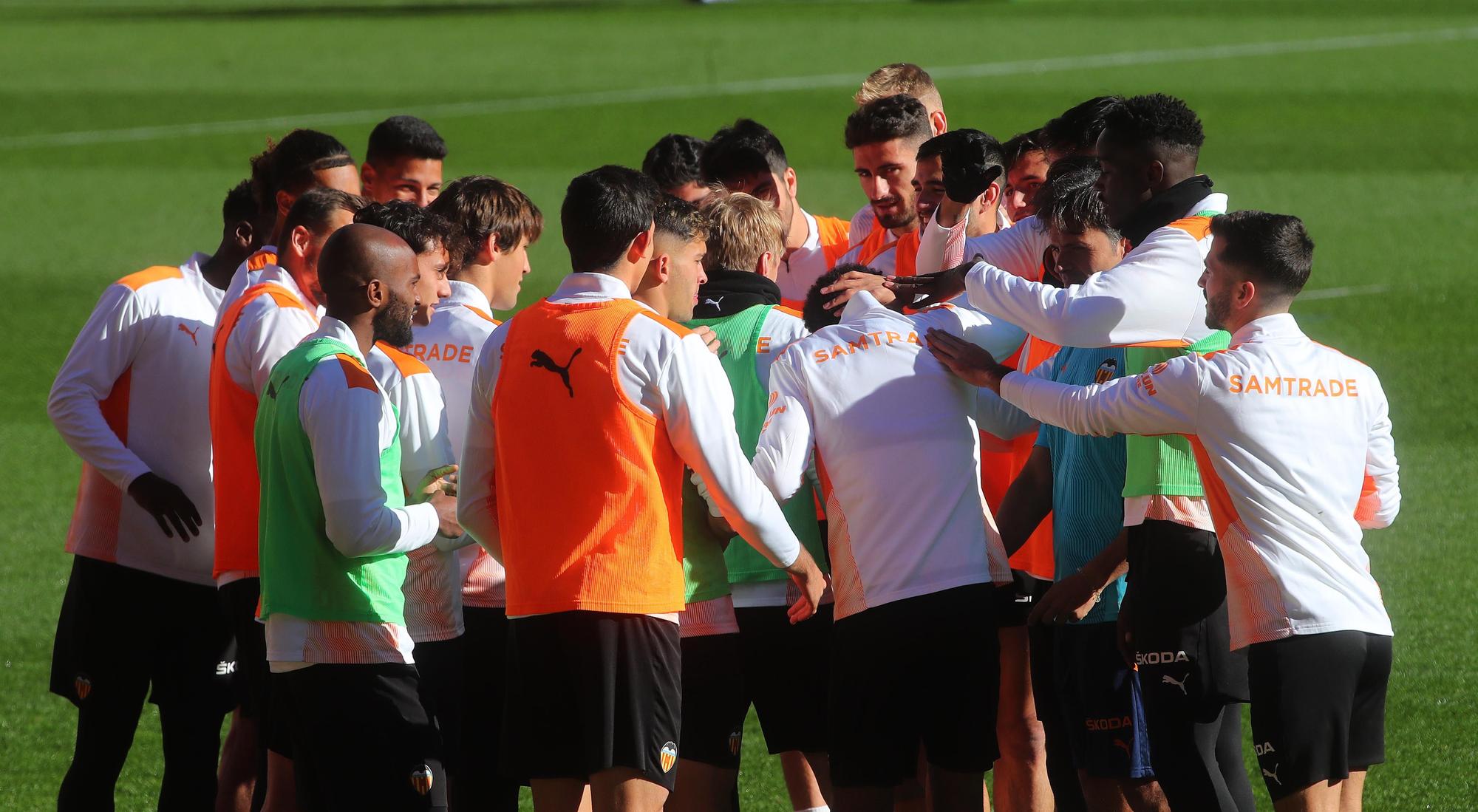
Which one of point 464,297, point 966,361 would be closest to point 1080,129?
point 966,361

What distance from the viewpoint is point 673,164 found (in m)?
6.73

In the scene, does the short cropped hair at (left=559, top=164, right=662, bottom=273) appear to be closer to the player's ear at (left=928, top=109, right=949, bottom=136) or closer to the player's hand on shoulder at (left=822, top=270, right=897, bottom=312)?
the player's hand on shoulder at (left=822, top=270, right=897, bottom=312)

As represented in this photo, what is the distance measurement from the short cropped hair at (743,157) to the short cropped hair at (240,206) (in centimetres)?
168

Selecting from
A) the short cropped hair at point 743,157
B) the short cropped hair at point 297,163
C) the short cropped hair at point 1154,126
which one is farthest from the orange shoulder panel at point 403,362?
the short cropped hair at point 743,157

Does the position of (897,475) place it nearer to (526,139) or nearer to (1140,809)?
(1140,809)

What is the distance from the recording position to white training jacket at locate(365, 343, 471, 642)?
14.7 feet

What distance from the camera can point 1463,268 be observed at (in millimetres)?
15211

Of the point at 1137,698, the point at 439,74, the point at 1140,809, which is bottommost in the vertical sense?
the point at 1140,809

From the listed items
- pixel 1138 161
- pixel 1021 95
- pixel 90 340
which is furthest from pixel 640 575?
pixel 1021 95

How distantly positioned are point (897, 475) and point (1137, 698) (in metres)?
0.90

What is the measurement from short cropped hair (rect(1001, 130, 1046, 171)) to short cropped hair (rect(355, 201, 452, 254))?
1.98 metres

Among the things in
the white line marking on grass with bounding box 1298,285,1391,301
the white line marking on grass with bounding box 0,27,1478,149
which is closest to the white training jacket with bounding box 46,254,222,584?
the white line marking on grass with bounding box 1298,285,1391,301

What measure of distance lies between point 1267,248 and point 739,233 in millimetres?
1409

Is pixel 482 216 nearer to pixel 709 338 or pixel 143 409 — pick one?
pixel 709 338
